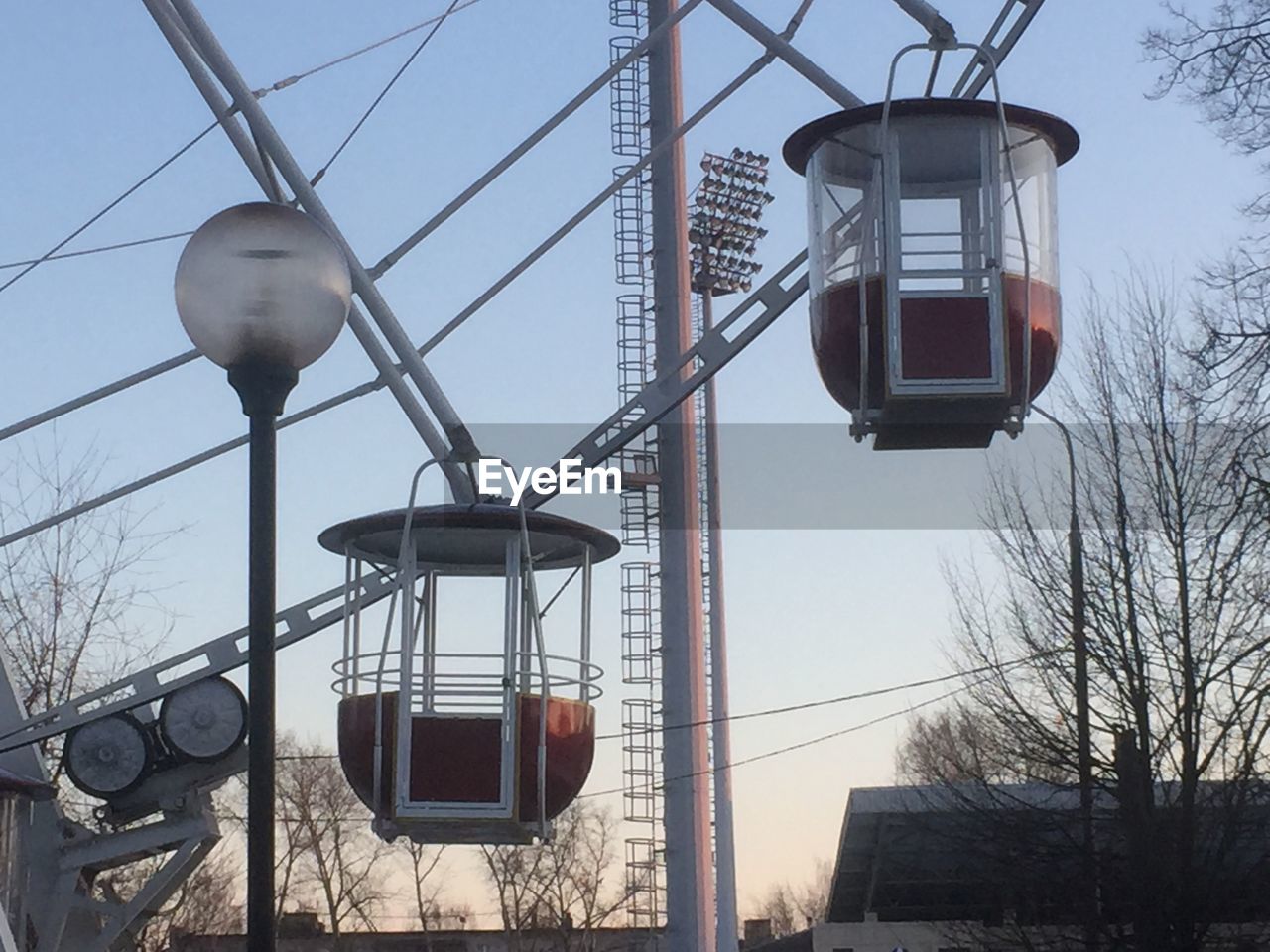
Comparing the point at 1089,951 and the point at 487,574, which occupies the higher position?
the point at 487,574

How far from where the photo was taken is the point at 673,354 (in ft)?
59.0

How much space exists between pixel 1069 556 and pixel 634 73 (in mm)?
7621

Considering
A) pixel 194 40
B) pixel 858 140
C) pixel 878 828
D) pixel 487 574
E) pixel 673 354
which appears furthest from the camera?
pixel 878 828

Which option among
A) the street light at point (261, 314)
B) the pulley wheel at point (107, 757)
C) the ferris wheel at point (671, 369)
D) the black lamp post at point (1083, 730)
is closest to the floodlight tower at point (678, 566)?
the ferris wheel at point (671, 369)

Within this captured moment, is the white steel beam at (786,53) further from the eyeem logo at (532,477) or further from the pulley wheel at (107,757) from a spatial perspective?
the pulley wheel at (107,757)

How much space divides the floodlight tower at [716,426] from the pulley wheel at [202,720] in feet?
19.6

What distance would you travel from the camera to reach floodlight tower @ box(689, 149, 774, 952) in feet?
99.8

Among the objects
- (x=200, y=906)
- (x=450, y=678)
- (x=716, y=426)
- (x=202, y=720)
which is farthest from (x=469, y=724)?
(x=200, y=906)

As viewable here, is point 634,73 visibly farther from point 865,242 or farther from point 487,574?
point 865,242

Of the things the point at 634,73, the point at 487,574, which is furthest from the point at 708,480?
the point at 487,574

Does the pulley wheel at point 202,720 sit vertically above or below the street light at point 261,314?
above

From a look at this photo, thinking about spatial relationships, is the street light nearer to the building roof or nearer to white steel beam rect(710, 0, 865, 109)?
white steel beam rect(710, 0, 865, 109)

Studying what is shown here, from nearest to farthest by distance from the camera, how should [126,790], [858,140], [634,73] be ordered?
[858,140], [126,790], [634,73]

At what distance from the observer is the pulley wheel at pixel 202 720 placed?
21.8 meters
